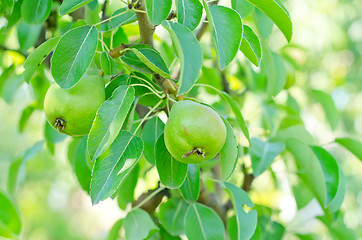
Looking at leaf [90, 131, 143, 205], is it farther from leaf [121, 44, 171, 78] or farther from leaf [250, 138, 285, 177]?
leaf [250, 138, 285, 177]

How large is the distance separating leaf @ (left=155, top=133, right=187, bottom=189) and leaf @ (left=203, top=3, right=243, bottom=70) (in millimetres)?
231

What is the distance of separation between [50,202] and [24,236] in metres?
0.79

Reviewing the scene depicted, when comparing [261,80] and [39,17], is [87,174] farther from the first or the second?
[261,80]

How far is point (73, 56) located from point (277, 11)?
0.39 metres

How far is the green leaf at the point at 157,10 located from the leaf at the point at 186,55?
4 cm

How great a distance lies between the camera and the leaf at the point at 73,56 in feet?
2.27

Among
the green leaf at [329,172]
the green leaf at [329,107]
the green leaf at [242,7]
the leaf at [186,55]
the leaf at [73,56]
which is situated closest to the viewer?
the leaf at [186,55]

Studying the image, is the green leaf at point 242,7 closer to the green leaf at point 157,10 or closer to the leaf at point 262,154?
the green leaf at point 157,10

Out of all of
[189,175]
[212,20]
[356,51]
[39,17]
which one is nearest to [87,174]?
[189,175]

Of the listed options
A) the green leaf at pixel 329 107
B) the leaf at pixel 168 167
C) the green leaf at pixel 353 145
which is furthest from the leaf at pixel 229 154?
the green leaf at pixel 329 107

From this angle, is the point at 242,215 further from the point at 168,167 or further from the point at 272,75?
the point at 272,75

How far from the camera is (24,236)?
5.79 meters

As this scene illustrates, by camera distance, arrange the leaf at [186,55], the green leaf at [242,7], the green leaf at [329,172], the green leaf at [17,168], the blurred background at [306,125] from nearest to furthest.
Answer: the leaf at [186,55] < the green leaf at [242,7] < the green leaf at [329,172] < the green leaf at [17,168] < the blurred background at [306,125]

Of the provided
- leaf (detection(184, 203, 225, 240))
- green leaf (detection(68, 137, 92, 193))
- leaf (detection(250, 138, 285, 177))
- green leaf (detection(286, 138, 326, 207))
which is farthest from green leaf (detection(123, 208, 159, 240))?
green leaf (detection(286, 138, 326, 207))
